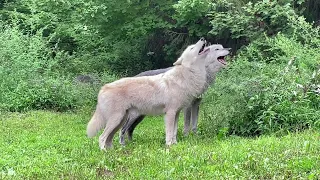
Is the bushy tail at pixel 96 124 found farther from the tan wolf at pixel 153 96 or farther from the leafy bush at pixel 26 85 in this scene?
the leafy bush at pixel 26 85

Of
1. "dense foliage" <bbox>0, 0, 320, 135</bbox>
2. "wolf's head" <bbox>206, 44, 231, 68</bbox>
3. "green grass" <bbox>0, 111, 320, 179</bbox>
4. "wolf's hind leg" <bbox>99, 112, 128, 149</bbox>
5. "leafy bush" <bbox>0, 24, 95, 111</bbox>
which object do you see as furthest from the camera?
"leafy bush" <bbox>0, 24, 95, 111</bbox>

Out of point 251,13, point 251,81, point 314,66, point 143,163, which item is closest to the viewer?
point 143,163

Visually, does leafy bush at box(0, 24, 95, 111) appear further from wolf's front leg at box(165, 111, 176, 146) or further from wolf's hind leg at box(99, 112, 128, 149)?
wolf's front leg at box(165, 111, 176, 146)

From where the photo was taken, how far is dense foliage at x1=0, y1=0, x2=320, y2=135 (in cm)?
863

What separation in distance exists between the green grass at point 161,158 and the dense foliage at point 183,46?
0.78 meters

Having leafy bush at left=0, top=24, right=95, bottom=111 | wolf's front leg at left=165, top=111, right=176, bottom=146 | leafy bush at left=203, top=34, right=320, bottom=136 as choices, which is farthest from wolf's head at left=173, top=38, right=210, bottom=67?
leafy bush at left=0, top=24, right=95, bottom=111

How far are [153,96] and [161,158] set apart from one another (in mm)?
1847

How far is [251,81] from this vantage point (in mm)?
8859

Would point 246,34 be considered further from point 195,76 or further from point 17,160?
point 17,160

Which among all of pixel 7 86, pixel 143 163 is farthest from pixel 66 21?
pixel 143 163

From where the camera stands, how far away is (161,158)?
22.1ft

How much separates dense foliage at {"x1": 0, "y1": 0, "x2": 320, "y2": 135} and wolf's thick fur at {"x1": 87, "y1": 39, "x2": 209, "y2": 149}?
2.39ft

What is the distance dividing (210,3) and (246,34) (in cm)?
149

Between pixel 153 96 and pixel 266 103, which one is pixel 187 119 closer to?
pixel 153 96
